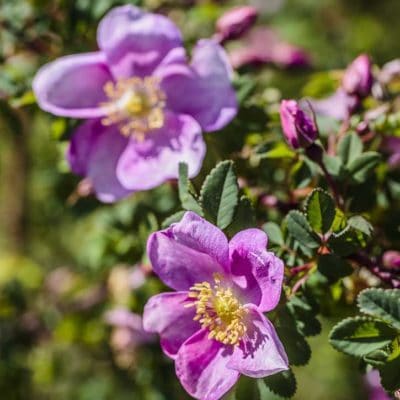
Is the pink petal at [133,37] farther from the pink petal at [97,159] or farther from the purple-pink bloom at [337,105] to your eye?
the purple-pink bloom at [337,105]

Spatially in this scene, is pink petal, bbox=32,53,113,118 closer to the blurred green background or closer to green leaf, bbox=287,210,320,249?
the blurred green background

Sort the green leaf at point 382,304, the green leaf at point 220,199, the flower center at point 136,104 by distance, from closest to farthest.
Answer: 1. the green leaf at point 382,304
2. the green leaf at point 220,199
3. the flower center at point 136,104

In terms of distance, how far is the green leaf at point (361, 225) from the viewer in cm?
108

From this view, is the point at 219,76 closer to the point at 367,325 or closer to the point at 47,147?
the point at 367,325

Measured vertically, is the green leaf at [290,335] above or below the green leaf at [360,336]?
below

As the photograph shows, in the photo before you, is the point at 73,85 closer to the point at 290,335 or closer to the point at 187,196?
the point at 187,196

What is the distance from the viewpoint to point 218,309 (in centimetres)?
114

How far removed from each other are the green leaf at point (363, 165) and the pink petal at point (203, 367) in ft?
1.14

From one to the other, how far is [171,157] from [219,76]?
0.17 meters

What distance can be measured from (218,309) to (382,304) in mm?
252

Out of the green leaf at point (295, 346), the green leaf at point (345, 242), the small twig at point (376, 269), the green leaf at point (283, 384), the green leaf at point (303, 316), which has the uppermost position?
the green leaf at point (345, 242)

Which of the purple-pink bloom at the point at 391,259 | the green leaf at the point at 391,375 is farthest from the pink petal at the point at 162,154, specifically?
the green leaf at the point at 391,375

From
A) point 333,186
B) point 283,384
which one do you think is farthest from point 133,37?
point 283,384

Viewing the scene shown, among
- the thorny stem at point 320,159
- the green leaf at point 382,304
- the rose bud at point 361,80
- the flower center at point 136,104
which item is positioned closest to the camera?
the green leaf at point 382,304
